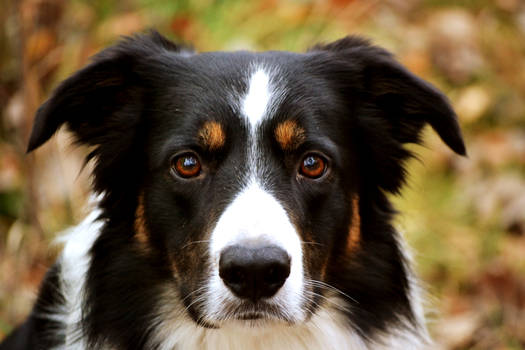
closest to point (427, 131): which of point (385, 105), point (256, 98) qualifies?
point (385, 105)

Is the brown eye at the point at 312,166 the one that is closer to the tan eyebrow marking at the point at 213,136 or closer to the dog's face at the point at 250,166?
the dog's face at the point at 250,166

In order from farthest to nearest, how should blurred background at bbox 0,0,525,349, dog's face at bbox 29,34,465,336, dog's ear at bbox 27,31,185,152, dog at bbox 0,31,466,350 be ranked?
blurred background at bbox 0,0,525,349
dog's ear at bbox 27,31,185,152
dog at bbox 0,31,466,350
dog's face at bbox 29,34,465,336

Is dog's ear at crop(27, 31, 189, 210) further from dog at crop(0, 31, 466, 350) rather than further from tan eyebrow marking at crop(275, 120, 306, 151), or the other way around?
tan eyebrow marking at crop(275, 120, 306, 151)

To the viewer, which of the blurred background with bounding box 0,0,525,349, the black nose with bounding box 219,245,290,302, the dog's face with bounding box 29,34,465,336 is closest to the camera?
the black nose with bounding box 219,245,290,302

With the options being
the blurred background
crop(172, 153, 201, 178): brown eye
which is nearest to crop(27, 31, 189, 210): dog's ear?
crop(172, 153, 201, 178): brown eye

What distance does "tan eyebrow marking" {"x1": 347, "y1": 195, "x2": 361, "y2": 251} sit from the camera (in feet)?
11.5

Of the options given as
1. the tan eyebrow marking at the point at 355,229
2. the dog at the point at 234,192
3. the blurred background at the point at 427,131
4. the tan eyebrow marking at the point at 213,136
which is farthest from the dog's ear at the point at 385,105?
the blurred background at the point at 427,131

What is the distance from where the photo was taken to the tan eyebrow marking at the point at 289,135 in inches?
125

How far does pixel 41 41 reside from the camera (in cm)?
654

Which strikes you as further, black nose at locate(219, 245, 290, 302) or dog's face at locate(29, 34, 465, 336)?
dog's face at locate(29, 34, 465, 336)

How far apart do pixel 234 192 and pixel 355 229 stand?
0.76 m

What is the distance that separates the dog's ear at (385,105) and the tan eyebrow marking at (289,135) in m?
0.43

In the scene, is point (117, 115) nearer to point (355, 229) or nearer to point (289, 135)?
point (289, 135)

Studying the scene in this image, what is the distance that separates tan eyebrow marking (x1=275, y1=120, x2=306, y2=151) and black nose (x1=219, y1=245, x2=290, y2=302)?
0.57 meters
